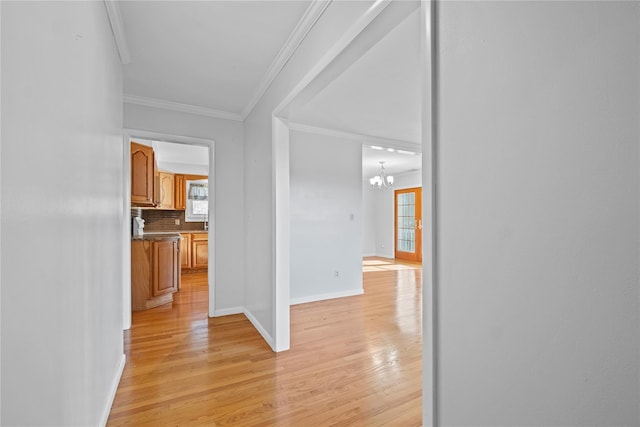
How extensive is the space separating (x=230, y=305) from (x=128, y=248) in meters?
1.31

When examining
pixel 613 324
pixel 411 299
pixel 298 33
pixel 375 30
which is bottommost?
pixel 411 299

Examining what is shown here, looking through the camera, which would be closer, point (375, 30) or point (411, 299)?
point (375, 30)

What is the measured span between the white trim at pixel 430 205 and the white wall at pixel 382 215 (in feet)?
24.0

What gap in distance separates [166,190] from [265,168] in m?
4.66

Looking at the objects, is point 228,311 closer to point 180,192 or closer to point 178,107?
point 178,107

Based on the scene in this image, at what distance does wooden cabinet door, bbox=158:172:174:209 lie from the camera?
6.51 metres

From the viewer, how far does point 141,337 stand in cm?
291

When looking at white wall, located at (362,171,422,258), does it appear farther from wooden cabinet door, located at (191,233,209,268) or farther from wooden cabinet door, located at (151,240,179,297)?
wooden cabinet door, located at (151,240,179,297)

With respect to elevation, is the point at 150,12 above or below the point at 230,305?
above

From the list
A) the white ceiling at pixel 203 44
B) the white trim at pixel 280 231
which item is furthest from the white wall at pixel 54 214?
the white trim at pixel 280 231

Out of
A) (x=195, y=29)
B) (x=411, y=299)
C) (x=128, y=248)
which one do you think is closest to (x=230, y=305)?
(x=128, y=248)

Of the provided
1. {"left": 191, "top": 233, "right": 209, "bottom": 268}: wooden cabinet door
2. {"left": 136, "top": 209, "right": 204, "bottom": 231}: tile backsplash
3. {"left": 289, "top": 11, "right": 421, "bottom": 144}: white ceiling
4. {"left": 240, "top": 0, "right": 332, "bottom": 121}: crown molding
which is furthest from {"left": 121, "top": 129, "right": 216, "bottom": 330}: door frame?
{"left": 136, "top": 209, "right": 204, "bottom": 231}: tile backsplash

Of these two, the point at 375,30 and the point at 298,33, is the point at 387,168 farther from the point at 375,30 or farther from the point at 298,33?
the point at 375,30

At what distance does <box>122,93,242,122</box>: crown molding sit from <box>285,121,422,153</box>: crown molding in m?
0.82
